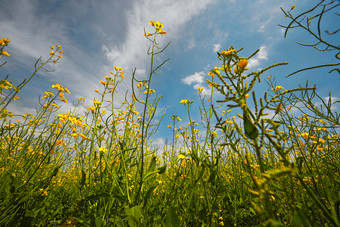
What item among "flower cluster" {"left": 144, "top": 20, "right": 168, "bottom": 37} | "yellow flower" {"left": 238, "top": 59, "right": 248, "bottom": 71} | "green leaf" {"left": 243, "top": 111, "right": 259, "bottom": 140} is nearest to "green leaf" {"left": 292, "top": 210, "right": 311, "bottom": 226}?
"green leaf" {"left": 243, "top": 111, "right": 259, "bottom": 140}

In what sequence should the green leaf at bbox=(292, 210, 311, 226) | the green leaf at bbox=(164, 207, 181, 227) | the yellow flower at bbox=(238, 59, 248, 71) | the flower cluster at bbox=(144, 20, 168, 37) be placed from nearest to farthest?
the green leaf at bbox=(292, 210, 311, 226)
the yellow flower at bbox=(238, 59, 248, 71)
the green leaf at bbox=(164, 207, 181, 227)
the flower cluster at bbox=(144, 20, 168, 37)

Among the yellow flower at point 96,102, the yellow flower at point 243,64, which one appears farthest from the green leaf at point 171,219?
the yellow flower at point 96,102

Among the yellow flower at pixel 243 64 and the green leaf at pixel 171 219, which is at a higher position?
the yellow flower at pixel 243 64

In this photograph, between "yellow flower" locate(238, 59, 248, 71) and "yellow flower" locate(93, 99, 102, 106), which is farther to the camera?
"yellow flower" locate(93, 99, 102, 106)

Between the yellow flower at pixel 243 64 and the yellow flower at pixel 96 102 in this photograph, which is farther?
the yellow flower at pixel 96 102

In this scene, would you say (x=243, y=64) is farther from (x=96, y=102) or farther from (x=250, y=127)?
(x=96, y=102)

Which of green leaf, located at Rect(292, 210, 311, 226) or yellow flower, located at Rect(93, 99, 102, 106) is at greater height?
yellow flower, located at Rect(93, 99, 102, 106)

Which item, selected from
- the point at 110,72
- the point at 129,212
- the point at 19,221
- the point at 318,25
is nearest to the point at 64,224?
the point at 19,221

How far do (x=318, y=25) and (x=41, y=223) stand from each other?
2788 mm

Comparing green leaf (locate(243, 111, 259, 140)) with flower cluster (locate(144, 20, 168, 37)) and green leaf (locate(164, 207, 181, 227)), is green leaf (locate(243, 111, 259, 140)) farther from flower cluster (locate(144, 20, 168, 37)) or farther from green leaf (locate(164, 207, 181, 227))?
flower cluster (locate(144, 20, 168, 37))

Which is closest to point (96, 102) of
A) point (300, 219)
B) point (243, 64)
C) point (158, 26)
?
point (158, 26)

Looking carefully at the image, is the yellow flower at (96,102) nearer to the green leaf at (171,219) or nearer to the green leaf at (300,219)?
the green leaf at (171,219)

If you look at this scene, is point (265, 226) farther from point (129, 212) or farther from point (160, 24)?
point (160, 24)

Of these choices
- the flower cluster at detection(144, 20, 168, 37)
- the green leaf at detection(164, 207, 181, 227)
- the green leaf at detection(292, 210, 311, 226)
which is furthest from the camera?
the flower cluster at detection(144, 20, 168, 37)
